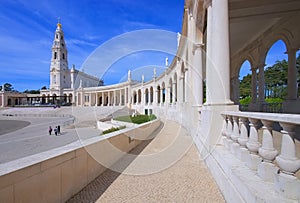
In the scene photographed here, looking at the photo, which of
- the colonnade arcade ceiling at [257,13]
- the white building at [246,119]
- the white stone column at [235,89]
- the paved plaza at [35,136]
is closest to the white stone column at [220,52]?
the white building at [246,119]

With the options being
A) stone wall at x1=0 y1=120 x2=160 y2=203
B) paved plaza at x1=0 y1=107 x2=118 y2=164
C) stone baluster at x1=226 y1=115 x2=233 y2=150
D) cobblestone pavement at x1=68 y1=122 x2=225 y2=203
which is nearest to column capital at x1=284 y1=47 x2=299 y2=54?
stone baluster at x1=226 y1=115 x2=233 y2=150

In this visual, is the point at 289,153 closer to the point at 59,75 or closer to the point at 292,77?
the point at 292,77

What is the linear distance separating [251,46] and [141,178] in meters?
15.4

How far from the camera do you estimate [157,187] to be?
4.02 meters

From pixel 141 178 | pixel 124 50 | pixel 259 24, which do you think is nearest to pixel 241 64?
pixel 259 24

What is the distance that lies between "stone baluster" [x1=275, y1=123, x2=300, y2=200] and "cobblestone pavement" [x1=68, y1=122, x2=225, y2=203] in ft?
5.37

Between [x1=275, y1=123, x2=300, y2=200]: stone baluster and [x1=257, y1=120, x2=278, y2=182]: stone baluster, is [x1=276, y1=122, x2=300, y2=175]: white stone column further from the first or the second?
[x1=257, y1=120, x2=278, y2=182]: stone baluster

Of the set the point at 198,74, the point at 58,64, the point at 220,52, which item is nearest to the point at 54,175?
the point at 220,52

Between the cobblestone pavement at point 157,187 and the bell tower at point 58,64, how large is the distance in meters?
99.6

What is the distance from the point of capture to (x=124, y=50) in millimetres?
7945

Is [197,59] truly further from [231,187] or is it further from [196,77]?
[231,187]

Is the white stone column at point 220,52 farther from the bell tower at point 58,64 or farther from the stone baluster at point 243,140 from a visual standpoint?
the bell tower at point 58,64

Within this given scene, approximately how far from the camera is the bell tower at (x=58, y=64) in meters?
95.1

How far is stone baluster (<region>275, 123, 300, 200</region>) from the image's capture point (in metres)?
1.93
